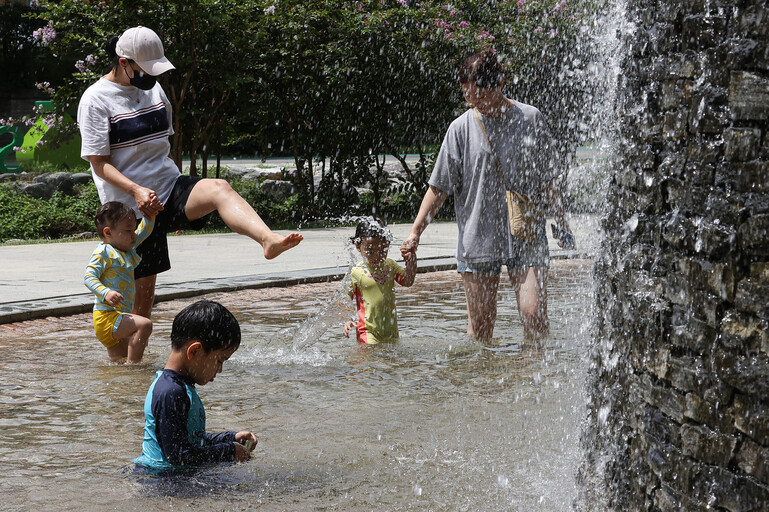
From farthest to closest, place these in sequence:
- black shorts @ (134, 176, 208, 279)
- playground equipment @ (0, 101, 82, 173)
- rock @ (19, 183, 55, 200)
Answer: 1. playground equipment @ (0, 101, 82, 173)
2. rock @ (19, 183, 55, 200)
3. black shorts @ (134, 176, 208, 279)

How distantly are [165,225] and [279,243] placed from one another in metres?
1.35

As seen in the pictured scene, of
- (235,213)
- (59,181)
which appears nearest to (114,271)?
(235,213)

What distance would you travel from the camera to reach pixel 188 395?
380cm

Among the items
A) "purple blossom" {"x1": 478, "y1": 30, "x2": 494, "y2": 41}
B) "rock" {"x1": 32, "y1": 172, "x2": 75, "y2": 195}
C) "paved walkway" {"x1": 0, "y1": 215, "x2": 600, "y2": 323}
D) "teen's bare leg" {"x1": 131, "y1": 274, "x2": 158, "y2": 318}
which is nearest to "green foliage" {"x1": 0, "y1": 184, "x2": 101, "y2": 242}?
"rock" {"x1": 32, "y1": 172, "x2": 75, "y2": 195}

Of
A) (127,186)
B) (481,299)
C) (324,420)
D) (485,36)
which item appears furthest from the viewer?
(485,36)

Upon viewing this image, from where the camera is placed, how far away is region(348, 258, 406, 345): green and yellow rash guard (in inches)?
257

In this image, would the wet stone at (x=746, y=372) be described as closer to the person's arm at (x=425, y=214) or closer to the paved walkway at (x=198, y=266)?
the person's arm at (x=425, y=214)

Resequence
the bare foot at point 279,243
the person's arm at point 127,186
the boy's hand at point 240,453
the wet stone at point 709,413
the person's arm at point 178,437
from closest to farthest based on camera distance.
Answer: the wet stone at point 709,413 < the person's arm at point 178,437 < the boy's hand at point 240,453 < the bare foot at point 279,243 < the person's arm at point 127,186

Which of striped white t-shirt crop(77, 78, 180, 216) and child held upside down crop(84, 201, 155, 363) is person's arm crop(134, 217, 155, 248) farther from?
striped white t-shirt crop(77, 78, 180, 216)

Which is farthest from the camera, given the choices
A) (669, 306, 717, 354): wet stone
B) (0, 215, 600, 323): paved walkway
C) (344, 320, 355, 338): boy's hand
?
(0, 215, 600, 323): paved walkway

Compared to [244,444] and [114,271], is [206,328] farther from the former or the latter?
[114,271]

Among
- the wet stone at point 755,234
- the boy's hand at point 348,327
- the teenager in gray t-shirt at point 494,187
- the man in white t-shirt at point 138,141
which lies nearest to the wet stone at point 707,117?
the wet stone at point 755,234

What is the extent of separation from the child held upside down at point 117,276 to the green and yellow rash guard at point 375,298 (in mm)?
1380

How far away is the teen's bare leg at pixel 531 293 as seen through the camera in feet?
19.5
